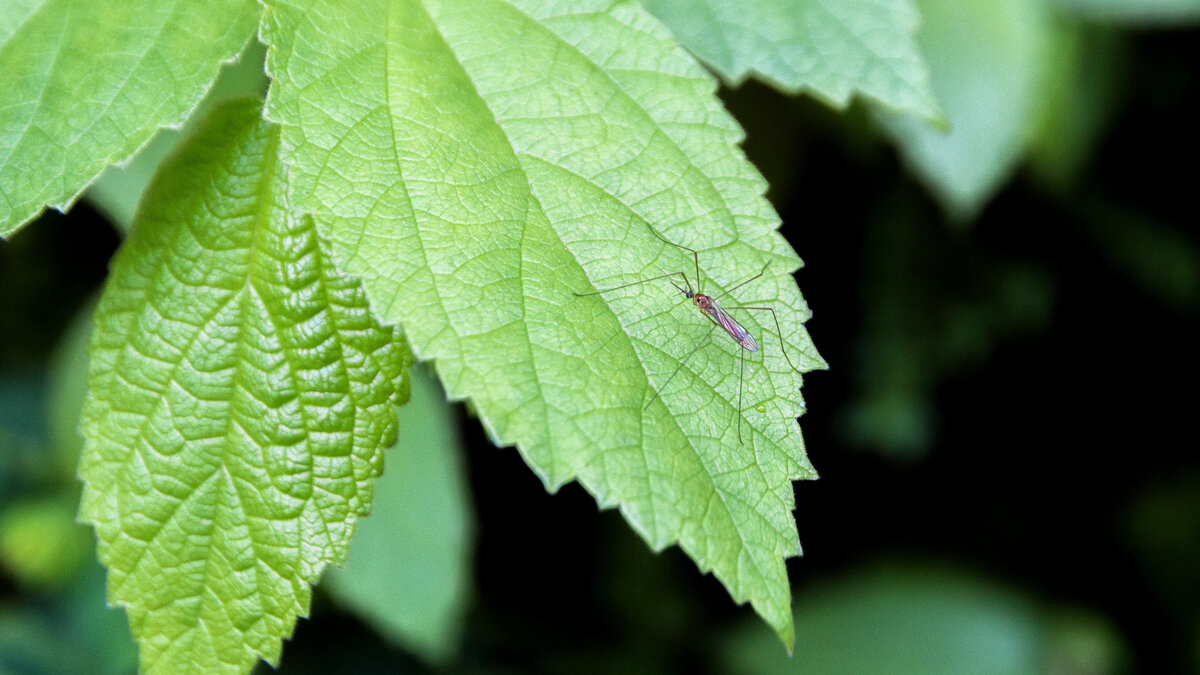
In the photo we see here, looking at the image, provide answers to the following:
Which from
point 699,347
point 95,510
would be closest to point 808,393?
point 699,347

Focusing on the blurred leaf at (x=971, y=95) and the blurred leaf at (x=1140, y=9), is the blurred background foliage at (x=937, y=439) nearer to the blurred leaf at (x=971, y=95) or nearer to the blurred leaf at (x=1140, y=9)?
the blurred leaf at (x=1140, y=9)

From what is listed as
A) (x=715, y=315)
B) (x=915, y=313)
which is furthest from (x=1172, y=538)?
(x=715, y=315)

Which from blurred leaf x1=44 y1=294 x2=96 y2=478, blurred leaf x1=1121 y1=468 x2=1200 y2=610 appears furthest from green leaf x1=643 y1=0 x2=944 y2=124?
blurred leaf x1=1121 y1=468 x2=1200 y2=610

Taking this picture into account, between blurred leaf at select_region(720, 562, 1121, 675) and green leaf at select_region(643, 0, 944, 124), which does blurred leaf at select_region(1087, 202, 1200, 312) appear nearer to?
blurred leaf at select_region(720, 562, 1121, 675)

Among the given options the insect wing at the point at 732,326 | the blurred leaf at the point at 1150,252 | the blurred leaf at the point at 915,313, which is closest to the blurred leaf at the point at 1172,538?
the blurred leaf at the point at 1150,252

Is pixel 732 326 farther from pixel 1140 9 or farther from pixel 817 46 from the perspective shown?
pixel 1140 9

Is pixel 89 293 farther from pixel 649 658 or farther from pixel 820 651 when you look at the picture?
pixel 820 651
